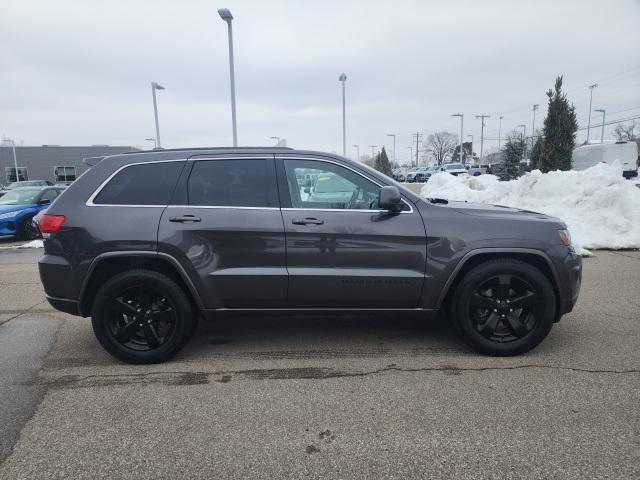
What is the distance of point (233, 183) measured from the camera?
391cm

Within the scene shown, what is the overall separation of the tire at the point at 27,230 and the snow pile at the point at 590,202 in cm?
1357

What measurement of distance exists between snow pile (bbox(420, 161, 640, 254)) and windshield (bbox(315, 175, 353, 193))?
671cm

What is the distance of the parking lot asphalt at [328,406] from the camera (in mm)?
2545

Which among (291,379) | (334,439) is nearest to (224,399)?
(291,379)

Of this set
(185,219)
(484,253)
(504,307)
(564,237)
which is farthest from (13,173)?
(564,237)

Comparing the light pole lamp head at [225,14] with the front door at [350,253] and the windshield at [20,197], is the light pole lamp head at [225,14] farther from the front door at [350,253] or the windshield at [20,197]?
the front door at [350,253]

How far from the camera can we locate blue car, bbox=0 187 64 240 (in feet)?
39.5

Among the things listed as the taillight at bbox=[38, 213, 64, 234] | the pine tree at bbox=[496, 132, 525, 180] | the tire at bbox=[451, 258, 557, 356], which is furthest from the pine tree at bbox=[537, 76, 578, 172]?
the taillight at bbox=[38, 213, 64, 234]

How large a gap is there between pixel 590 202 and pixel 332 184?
9.03m

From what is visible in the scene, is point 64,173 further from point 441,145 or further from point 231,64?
point 441,145

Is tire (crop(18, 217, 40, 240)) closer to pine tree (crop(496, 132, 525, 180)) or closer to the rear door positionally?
the rear door

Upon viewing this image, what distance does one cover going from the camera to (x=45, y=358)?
410cm

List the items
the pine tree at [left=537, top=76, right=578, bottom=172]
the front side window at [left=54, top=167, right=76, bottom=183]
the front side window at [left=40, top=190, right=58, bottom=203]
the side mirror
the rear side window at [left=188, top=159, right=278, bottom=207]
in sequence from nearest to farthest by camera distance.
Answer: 1. the side mirror
2. the rear side window at [left=188, top=159, right=278, bottom=207]
3. the front side window at [left=40, top=190, right=58, bottom=203]
4. the pine tree at [left=537, top=76, right=578, bottom=172]
5. the front side window at [left=54, top=167, right=76, bottom=183]

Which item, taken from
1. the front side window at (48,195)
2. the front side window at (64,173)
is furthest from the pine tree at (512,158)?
the front side window at (64,173)
